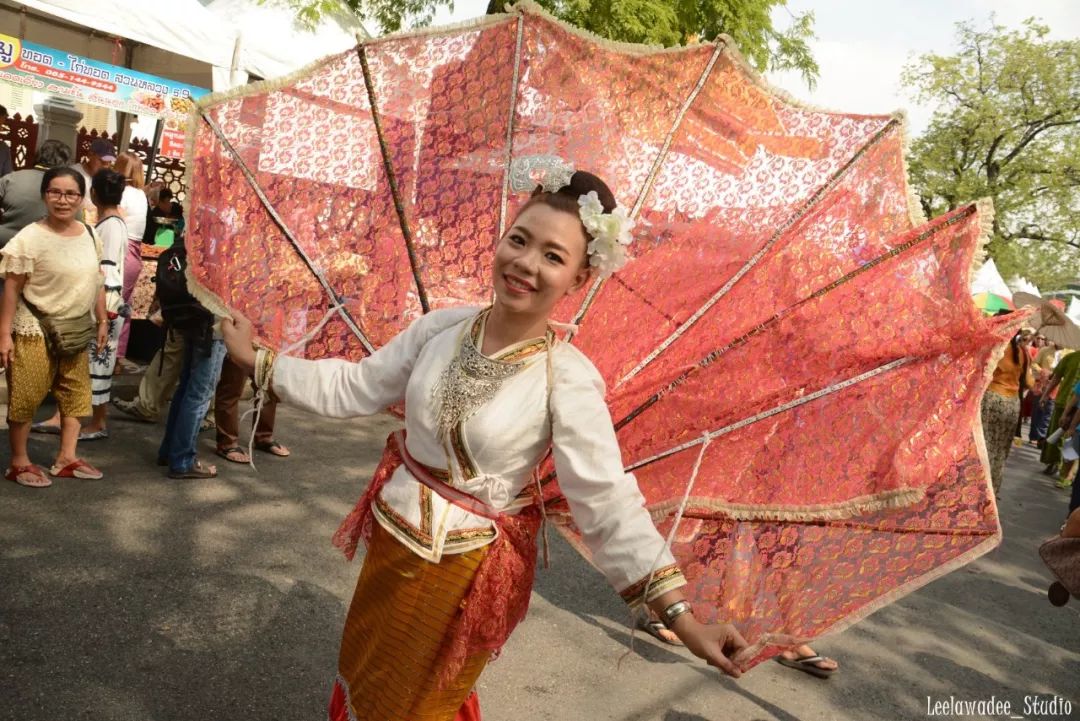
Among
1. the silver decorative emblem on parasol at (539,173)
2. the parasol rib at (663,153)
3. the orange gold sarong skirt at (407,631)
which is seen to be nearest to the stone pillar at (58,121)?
the silver decorative emblem on parasol at (539,173)

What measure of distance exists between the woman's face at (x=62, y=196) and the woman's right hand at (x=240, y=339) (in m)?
2.93

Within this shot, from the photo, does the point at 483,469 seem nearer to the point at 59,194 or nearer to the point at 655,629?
the point at 655,629

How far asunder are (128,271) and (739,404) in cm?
628

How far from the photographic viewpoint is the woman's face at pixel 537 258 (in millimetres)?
2307

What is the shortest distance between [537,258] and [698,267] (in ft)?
3.43

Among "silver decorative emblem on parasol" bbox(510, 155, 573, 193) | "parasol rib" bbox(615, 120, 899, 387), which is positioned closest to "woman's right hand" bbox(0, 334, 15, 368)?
"silver decorative emblem on parasol" bbox(510, 155, 573, 193)

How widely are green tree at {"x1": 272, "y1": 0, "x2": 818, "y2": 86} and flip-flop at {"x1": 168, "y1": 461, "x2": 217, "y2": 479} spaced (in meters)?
7.14

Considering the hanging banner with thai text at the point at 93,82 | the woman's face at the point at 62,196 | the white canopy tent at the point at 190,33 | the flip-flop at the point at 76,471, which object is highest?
the white canopy tent at the point at 190,33

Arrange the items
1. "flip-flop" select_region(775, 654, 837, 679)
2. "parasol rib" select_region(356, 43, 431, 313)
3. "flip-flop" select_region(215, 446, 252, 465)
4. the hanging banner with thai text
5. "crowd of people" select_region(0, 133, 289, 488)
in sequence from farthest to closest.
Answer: the hanging banner with thai text < "flip-flop" select_region(215, 446, 252, 465) < "crowd of people" select_region(0, 133, 289, 488) < "flip-flop" select_region(775, 654, 837, 679) < "parasol rib" select_region(356, 43, 431, 313)

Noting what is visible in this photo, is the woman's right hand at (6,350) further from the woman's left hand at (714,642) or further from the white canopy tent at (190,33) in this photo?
the white canopy tent at (190,33)

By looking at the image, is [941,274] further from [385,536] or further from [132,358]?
[132,358]

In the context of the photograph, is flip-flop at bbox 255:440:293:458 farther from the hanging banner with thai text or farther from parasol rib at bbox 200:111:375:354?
parasol rib at bbox 200:111:375:354

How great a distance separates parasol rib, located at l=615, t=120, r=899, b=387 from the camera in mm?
3043

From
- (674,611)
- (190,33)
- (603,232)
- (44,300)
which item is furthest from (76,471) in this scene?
(190,33)
